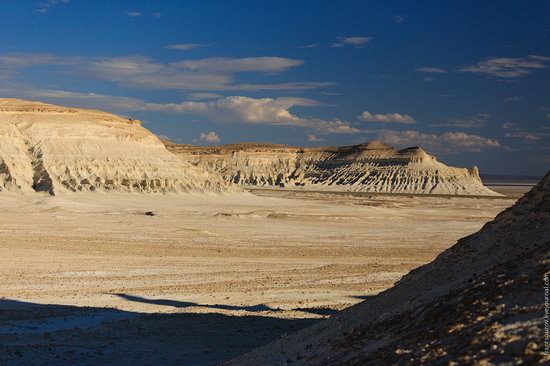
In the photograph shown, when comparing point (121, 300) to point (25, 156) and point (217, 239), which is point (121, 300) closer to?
point (217, 239)

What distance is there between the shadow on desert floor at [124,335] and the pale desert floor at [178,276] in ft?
0.08

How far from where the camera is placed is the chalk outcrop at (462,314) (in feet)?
21.5

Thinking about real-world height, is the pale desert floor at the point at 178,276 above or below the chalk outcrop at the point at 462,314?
below

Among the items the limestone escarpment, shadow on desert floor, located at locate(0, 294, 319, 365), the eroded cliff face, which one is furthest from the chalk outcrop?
the eroded cliff face

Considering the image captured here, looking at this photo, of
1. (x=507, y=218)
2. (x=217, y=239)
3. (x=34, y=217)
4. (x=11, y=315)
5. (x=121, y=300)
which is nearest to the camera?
(x=507, y=218)

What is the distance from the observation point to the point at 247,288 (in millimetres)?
18828

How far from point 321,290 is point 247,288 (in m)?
1.93

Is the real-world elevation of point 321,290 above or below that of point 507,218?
below

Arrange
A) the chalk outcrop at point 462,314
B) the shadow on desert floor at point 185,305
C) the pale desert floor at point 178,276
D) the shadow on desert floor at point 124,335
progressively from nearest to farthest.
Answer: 1. the chalk outcrop at point 462,314
2. the shadow on desert floor at point 124,335
3. the pale desert floor at point 178,276
4. the shadow on desert floor at point 185,305

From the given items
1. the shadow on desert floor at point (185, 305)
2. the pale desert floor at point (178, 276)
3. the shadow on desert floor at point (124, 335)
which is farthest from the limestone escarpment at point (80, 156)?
the shadow on desert floor at point (124, 335)

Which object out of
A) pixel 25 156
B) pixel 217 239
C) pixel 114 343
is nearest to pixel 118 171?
pixel 25 156

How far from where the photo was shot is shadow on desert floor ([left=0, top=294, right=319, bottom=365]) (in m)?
11.4

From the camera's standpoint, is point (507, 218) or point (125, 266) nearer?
point (507, 218)

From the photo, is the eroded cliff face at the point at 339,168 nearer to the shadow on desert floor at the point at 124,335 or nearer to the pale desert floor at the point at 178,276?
the pale desert floor at the point at 178,276
